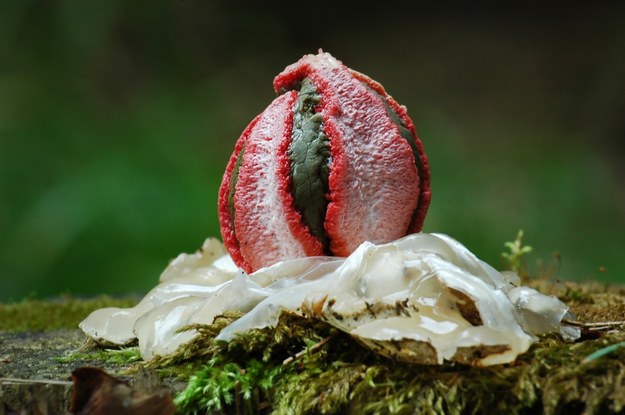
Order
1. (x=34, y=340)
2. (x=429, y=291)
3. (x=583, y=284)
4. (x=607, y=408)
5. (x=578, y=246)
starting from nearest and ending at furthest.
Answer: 1. (x=607, y=408)
2. (x=429, y=291)
3. (x=34, y=340)
4. (x=583, y=284)
5. (x=578, y=246)

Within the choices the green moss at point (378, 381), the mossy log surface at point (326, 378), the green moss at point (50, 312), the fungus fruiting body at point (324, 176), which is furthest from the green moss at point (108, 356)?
the green moss at point (50, 312)

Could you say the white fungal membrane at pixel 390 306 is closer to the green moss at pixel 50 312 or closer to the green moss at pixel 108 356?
the green moss at pixel 108 356

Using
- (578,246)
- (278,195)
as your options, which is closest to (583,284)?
(578,246)

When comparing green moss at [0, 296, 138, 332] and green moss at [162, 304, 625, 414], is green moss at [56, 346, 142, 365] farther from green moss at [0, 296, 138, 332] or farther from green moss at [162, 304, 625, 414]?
green moss at [0, 296, 138, 332]

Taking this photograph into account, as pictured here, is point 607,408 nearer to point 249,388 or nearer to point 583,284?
point 249,388

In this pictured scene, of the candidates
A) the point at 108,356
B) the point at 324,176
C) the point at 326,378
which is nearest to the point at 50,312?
the point at 108,356
